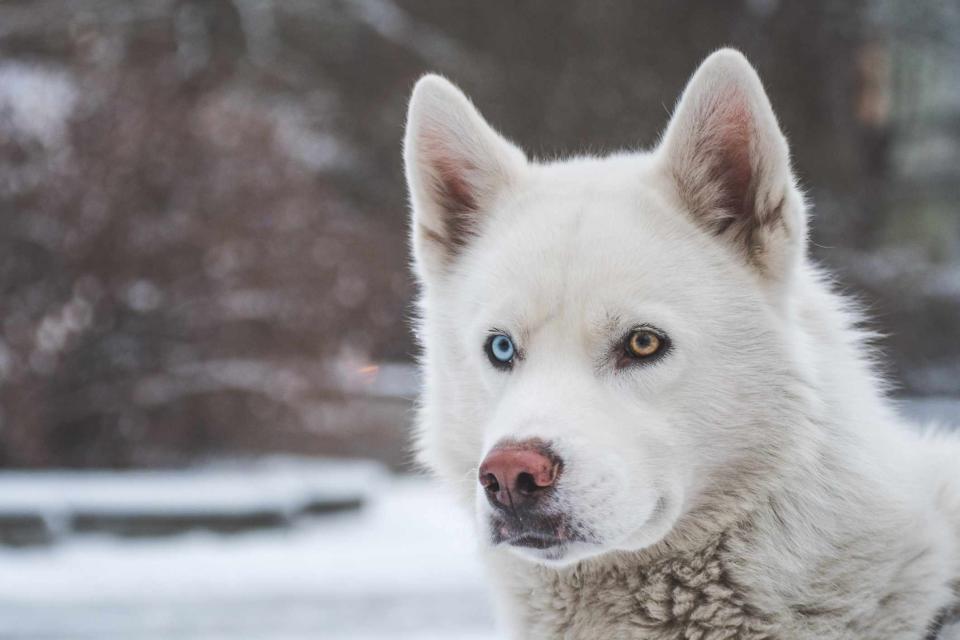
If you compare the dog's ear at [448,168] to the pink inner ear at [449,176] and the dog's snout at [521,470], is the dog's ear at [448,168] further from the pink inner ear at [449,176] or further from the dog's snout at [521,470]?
the dog's snout at [521,470]

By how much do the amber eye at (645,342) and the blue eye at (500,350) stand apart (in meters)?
0.31

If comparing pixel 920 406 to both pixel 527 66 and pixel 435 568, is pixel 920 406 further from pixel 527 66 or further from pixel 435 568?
pixel 527 66

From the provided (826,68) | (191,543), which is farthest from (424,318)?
(826,68)

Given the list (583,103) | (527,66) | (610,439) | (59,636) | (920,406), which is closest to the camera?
(610,439)

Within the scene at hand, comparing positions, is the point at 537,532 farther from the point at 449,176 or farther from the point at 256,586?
the point at 256,586

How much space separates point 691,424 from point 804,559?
40cm

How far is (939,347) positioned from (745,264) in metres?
13.3

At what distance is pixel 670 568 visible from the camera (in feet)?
8.28

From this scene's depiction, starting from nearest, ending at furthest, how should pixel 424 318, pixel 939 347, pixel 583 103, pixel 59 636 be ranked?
pixel 424 318 → pixel 59 636 → pixel 939 347 → pixel 583 103

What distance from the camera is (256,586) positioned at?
8.03 metres

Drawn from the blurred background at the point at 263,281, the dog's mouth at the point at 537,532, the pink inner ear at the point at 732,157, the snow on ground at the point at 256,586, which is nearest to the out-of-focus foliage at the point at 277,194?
the blurred background at the point at 263,281

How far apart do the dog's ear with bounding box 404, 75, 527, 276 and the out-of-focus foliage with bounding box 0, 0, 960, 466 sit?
743cm

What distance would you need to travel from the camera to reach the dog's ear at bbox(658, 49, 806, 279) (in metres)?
2.56

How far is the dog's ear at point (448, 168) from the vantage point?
2979 millimetres
